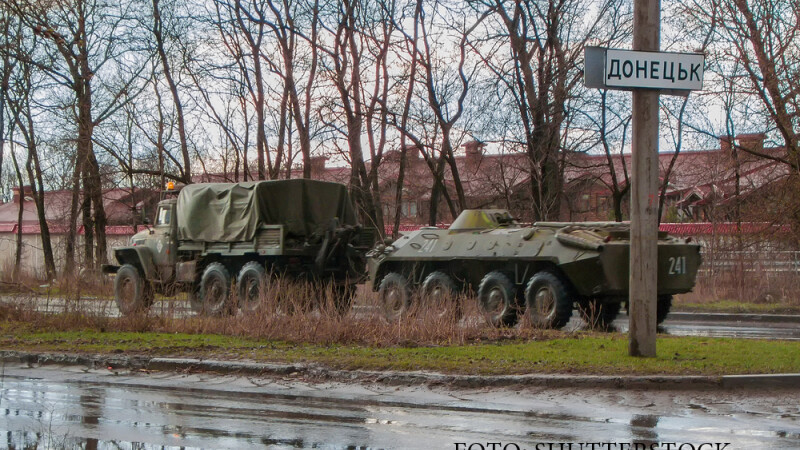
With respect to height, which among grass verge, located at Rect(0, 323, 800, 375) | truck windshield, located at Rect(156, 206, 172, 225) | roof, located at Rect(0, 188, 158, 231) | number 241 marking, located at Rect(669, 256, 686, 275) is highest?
roof, located at Rect(0, 188, 158, 231)

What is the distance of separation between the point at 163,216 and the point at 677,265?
10.8 meters

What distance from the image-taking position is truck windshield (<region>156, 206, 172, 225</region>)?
19859 mm

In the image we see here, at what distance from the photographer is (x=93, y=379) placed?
10.3 m

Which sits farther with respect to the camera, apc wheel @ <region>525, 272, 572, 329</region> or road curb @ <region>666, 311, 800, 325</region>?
road curb @ <region>666, 311, 800, 325</region>

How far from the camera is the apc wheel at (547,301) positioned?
14.9 meters

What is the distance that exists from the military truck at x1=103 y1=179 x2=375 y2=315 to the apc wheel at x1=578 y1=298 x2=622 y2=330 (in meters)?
4.52

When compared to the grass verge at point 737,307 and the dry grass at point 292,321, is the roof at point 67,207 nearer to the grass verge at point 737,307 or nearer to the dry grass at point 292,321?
the dry grass at point 292,321

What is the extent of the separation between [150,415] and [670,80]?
645 centimetres

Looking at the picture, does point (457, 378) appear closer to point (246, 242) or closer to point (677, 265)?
point (677, 265)

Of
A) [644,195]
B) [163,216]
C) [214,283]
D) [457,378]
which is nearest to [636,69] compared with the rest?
[644,195]

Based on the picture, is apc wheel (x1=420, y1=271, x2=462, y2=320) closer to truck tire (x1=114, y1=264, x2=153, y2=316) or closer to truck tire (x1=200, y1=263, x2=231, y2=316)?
truck tire (x1=200, y1=263, x2=231, y2=316)

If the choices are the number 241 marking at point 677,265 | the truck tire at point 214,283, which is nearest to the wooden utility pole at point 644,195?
the number 241 marking at point 677,265

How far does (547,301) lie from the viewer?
49.8 feet

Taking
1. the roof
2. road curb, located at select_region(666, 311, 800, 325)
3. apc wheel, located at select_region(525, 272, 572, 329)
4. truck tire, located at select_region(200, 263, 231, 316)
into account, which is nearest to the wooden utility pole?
apc wheel, located at select_region(525, 272, 572, 329)
